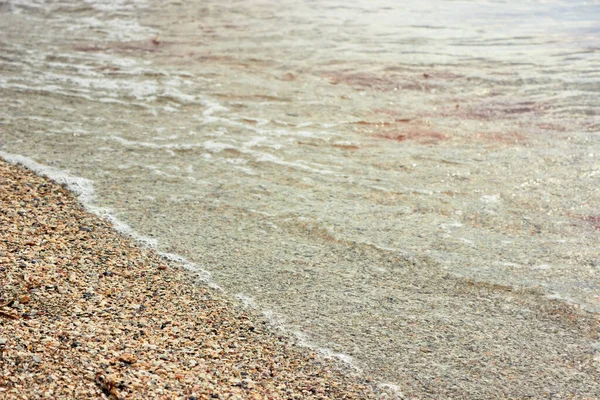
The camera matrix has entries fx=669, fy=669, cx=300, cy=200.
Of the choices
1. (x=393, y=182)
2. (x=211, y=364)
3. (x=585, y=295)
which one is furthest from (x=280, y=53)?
(x=211, y=364)

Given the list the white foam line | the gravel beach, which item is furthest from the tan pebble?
the white foam line

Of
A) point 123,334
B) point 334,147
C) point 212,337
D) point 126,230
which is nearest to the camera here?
point 123,334

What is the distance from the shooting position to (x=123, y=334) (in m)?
2.91

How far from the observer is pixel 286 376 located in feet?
9.26

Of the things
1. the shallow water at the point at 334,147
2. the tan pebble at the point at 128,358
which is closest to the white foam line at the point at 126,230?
the shallow water at the point at 334,147

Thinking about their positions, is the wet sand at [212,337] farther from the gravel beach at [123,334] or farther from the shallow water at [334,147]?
the shallow water at [334,147]

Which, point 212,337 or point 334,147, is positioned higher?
point 334,147

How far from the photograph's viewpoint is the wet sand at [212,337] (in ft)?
8.65

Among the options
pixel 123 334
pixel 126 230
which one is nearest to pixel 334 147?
pixel 126 230

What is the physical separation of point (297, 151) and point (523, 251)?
2.47m

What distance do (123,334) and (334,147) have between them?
12.2 feet

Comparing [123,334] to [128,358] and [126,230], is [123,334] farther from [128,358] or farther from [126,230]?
[126,230]

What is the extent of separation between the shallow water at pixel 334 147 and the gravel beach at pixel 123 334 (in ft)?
0.76

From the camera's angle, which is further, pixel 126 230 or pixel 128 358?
pixel 126 230
